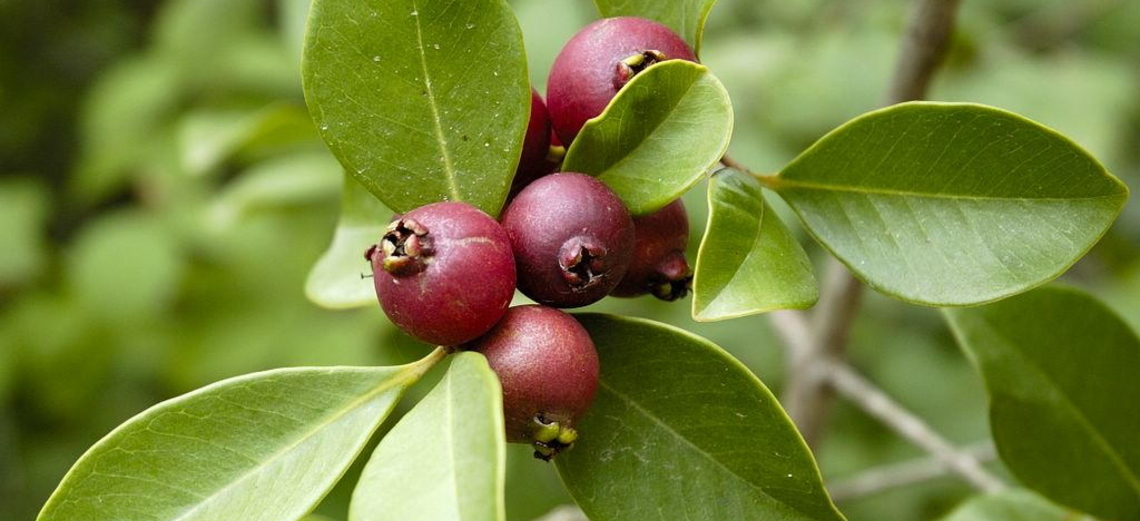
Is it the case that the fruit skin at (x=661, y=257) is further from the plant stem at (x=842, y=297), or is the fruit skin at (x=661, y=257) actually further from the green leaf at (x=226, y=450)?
the plant stem at (x=842, y=297)

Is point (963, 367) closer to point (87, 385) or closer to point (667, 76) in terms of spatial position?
point (667, 76)

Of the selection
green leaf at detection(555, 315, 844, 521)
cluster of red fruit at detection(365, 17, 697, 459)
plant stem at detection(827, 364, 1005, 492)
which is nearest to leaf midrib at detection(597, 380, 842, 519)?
green leaf at detection(555, 315, 844, 521)

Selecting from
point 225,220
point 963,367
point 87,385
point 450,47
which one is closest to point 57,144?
point 87,385

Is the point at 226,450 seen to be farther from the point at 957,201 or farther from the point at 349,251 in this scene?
the point at 957,201

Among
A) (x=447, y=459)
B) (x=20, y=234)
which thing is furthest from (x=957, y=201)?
(x=20, y=234)

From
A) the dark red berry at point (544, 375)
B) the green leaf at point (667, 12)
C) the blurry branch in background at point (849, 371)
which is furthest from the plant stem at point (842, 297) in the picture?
the dark red berry at point (544, 375)

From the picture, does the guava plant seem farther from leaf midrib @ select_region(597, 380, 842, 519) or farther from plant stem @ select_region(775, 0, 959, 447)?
plant stem @ select_region(775, 0, 959, 447)
